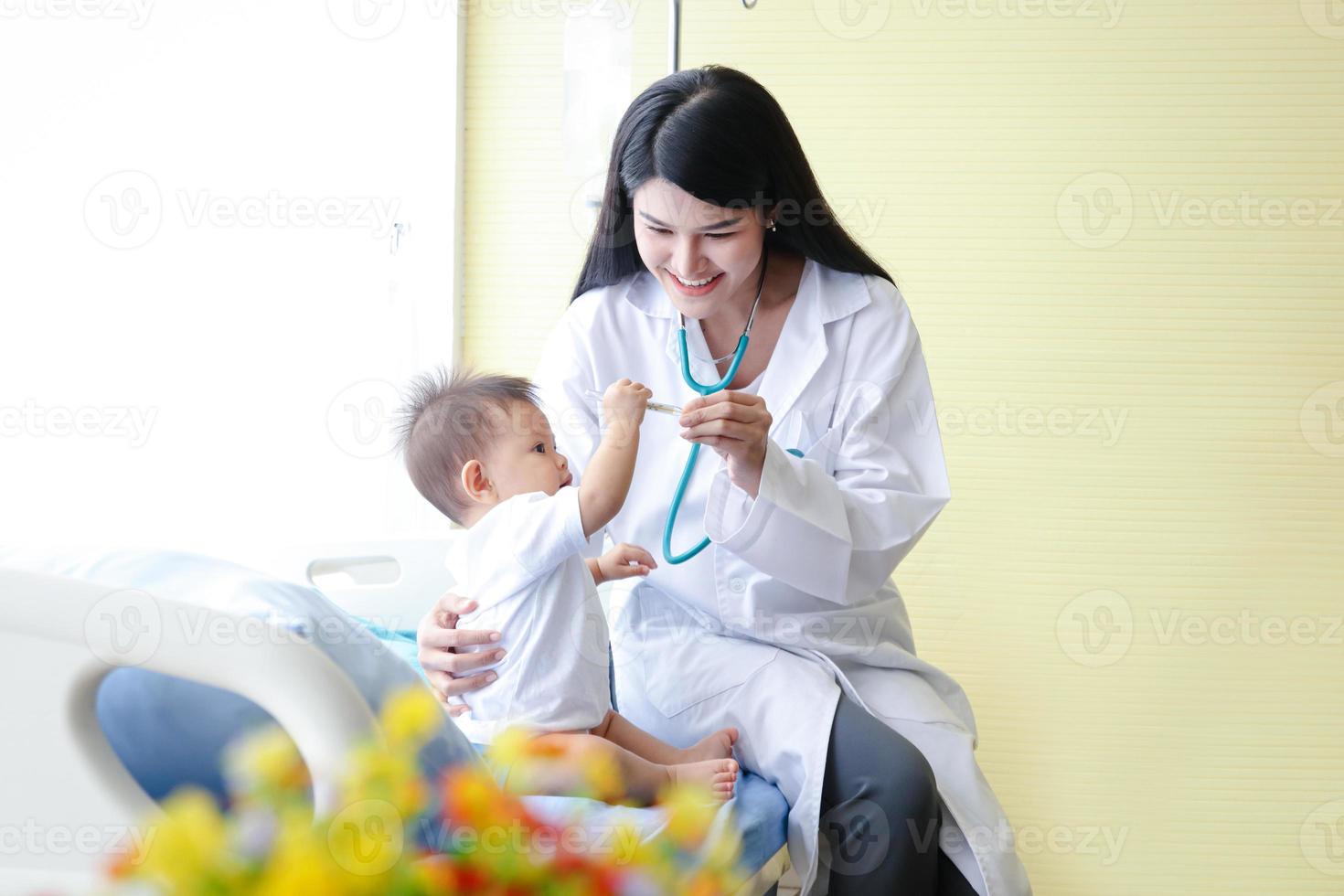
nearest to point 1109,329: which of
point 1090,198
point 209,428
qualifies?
point 1090,198

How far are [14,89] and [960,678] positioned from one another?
2311 millimetres

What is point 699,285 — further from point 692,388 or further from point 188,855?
point 188,855

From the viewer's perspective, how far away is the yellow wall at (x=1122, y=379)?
9.04 feet

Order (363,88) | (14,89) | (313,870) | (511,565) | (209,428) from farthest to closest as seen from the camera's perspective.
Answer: (363,88)
(209,428)
(14,89)
(511,565)
(313,870)

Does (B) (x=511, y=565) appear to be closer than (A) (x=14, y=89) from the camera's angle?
Yes

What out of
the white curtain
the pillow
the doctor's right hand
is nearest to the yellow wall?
the white curtain

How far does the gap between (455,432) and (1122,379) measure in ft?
6.01

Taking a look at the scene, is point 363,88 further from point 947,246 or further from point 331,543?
point 947,246

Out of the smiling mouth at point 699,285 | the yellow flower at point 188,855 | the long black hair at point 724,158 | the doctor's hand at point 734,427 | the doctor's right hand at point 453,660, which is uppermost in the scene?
the long black hair at point 724,158

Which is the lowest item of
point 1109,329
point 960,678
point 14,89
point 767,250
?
point 960,678

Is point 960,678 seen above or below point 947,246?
below

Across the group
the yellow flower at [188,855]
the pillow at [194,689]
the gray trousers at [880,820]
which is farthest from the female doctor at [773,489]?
the yellow flower at [188,855]

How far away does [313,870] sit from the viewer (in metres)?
0.39

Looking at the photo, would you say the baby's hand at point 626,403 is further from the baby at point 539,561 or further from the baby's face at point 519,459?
the baby's face at point 519,459
